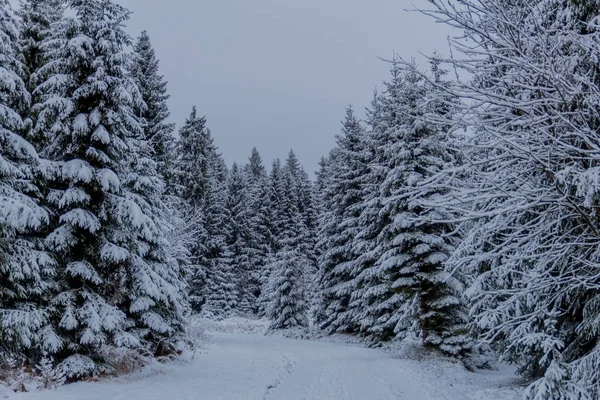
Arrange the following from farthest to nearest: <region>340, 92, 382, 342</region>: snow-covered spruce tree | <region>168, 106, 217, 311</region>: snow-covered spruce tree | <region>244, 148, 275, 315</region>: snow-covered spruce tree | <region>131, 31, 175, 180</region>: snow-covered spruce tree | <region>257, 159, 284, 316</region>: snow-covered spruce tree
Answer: <region>257, 159, 284, 316</region>: snow-covered spruce tree
<region>244, 148, 275, 315</region>: snow-covered spruce tree
<region>168, 106, 217, 311</region>: snow-covered spruce tree
<region>340, 92, 382, 342</region>: snow-covered spruce tree
<region>131, 31, 175, 180</region>: snow-covered spruce tree

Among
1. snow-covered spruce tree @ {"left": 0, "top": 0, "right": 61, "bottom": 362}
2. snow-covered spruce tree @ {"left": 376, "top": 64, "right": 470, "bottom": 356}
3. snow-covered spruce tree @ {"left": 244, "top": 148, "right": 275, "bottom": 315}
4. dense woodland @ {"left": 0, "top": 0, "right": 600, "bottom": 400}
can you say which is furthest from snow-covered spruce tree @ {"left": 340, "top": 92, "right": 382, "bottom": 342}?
snow-covered spruce tree @ {"left": 244, "top": 148, "right": 275, "bottom": 315}

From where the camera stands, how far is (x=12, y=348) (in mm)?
10164

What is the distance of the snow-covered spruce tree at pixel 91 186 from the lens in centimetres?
1152

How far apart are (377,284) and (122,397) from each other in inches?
624

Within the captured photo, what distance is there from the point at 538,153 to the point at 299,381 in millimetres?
10697

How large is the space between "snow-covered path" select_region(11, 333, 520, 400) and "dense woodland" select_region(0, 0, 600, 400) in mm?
1148

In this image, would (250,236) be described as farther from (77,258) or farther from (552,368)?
(552,368)

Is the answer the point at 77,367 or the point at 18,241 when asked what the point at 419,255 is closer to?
the point at 77,367

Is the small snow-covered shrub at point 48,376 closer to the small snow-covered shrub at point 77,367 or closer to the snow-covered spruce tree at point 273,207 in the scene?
the small snow-covered shrub at point 77,367

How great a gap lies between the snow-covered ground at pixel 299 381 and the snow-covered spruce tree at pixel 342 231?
9.94 meters

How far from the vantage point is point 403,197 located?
12867mm

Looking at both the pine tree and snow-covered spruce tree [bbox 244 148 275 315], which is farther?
snow-covered spruce tree [bbox 244 148 275 315]

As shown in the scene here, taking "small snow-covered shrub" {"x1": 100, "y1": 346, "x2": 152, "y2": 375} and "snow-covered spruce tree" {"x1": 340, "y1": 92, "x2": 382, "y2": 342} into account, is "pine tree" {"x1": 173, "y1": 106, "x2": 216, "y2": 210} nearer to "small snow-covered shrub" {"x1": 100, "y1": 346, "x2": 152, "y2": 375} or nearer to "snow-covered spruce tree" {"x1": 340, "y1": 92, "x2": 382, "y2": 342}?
"snow-covered spruce tree" {"x1": 340, "y1": 92, "x2": 382, "y2": 342}

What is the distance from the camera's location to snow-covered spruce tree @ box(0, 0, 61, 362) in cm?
983
